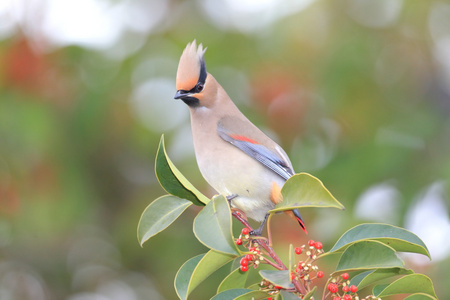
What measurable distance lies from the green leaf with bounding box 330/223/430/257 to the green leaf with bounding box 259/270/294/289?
0.26 meters

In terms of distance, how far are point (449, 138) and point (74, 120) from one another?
2.70 metres

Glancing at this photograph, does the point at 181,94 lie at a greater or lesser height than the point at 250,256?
greater

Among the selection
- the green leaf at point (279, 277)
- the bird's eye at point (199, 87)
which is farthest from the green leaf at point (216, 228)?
the bird's eye at point (199, 87)

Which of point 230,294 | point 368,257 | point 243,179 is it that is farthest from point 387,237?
point 243,179

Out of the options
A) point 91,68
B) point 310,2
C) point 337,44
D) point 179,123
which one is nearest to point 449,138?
point 337,44

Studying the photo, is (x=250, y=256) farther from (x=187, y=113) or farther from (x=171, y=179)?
(x=187, y=113)

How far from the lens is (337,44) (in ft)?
16.5

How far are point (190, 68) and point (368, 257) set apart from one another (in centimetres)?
115

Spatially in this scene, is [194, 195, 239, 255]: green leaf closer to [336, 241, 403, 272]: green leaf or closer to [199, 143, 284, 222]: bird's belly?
[336, 241, 403, 272]: green leaf

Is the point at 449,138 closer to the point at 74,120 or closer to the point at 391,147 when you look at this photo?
the point at 391,147

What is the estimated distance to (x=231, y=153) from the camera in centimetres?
282

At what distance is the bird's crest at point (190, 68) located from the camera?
2699 millimetres

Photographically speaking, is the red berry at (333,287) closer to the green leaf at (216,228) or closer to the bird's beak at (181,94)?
the green leaf at (216,228)

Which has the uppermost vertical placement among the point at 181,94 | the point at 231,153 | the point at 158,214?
the point at 181,94
